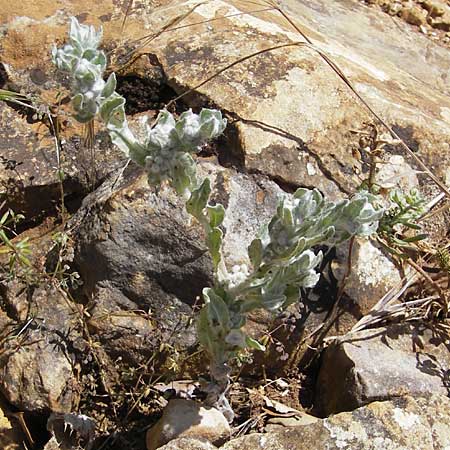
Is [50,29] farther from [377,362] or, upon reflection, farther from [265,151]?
[377,362]

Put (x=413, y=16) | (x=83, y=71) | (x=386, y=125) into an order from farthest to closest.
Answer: (x=413, y=16), (x=386, y=125), (x=83, y=71)

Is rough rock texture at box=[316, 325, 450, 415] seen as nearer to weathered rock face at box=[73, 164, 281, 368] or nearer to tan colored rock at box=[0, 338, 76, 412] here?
weathered rock face at box=[73, 164, 281, 368]

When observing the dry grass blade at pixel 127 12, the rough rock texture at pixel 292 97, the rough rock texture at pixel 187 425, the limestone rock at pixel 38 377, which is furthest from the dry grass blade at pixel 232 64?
the rough rock texture at pixel 187 425

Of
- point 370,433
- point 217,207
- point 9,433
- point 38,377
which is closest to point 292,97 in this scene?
point 217,207

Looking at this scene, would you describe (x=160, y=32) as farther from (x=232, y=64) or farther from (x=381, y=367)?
(x=381, y=367)

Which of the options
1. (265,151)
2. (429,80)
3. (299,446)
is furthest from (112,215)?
(429,80)
